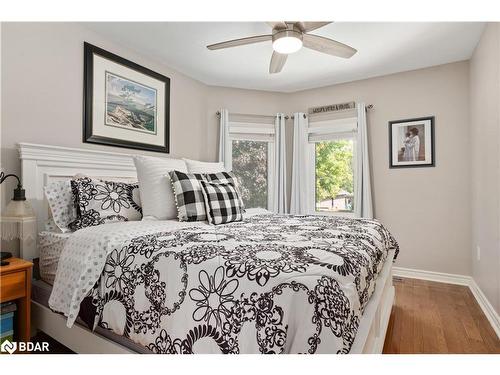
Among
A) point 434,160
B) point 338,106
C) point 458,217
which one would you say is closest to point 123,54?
point 338,106

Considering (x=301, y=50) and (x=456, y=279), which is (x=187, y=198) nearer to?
(x=301, y=50)

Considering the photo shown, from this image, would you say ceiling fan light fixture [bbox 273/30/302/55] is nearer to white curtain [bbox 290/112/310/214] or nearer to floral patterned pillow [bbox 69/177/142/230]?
floral patterned pillow [bbox 69/177/142/230]

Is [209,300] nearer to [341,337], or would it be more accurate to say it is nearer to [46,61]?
[341,337]

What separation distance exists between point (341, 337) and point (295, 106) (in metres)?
3.56

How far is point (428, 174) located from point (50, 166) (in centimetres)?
365

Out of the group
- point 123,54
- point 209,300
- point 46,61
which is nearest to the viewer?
point 209,300

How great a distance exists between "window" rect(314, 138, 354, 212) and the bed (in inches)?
78.4

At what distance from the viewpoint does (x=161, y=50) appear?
285 cm

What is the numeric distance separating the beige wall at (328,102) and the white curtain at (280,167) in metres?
0.15

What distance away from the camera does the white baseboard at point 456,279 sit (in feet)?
7.45

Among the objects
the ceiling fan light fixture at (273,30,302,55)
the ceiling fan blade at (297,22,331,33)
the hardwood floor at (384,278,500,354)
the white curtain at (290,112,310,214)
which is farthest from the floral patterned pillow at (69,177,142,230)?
the white curtain at (290,112,310,214)

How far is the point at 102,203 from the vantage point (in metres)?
1.89

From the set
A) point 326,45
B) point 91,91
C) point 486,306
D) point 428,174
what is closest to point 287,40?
point 326,45
